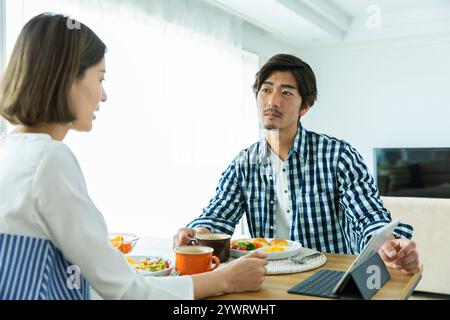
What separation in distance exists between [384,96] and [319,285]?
5.22 metres

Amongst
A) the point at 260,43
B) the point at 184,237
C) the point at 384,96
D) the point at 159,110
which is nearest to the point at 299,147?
the point at 184,237

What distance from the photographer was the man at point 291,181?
1.82 m

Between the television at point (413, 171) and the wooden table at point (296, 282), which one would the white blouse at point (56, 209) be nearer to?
the wooden table at point (296, 282)

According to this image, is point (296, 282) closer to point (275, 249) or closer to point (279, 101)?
point (275, 249)

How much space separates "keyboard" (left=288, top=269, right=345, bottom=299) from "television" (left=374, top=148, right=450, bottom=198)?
482cm

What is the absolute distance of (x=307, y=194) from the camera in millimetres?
1874

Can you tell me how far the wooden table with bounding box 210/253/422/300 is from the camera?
1.07 metres

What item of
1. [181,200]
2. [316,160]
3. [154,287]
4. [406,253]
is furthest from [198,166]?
[154,287]

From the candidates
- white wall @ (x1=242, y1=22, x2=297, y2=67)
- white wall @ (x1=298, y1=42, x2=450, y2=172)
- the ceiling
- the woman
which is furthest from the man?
white wall @ (x1=298, y1=42, x2=450, y2=172)

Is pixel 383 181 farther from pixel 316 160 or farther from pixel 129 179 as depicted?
pixel 316 160

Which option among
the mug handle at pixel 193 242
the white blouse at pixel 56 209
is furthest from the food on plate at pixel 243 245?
the white blouse at pixel 56 209

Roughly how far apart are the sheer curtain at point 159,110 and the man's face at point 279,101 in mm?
1219

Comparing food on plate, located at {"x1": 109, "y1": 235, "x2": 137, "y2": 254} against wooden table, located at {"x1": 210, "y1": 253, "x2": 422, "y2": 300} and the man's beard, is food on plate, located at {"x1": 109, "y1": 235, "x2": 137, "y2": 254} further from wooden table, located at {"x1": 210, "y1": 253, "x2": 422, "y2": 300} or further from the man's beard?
the man's beard

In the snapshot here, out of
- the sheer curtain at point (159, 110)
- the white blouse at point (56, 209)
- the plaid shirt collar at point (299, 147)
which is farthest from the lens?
the sheer curtain at point (159, 110)
